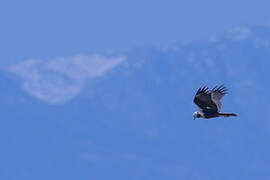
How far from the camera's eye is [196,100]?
148 feet

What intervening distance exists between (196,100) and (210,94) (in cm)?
63

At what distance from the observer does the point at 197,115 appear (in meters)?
46.3

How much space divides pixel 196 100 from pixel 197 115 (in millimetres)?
1299

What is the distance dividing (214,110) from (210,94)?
73 centimetres

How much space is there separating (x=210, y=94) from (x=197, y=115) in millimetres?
1577

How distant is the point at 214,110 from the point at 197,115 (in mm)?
1185

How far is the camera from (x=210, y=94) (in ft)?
148

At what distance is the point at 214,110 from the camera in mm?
45375
